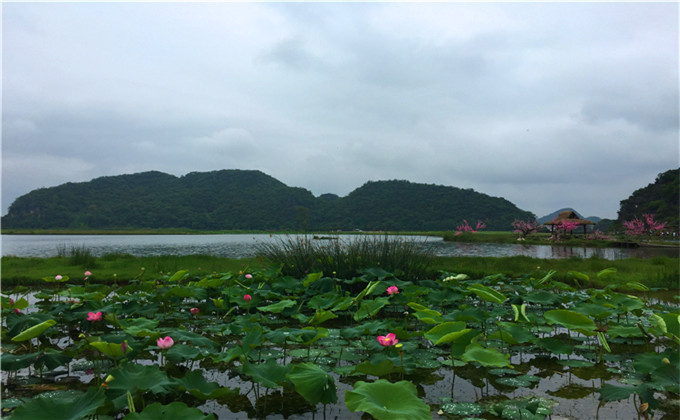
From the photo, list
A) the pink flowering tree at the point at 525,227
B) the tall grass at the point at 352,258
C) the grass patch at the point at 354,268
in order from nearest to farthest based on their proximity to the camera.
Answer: the tall grass at the point at 352,258 → the grass patch at the point at 354,268 → the pink flowering tree at the point at 525,227

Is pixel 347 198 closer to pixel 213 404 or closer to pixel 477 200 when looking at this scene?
pixel 477 200

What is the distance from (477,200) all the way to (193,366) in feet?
148

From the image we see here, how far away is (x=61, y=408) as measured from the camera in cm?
141

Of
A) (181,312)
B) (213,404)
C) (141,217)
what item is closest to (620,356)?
(213,404)

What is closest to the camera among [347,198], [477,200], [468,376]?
[468,376]

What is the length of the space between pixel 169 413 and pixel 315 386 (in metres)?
0.61

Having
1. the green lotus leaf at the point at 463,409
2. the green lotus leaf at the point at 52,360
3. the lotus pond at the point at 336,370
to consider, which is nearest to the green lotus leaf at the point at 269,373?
the lotus pond at the point at 336,370

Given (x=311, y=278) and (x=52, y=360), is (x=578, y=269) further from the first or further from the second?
(x=52, y=360)

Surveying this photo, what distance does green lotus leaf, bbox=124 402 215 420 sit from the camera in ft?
4.42

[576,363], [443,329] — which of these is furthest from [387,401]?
[576,363]

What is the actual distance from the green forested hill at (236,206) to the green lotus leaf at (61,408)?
35538 millimetres

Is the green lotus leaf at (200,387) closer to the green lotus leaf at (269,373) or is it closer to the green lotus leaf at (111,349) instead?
the green lotus leaf at (269,373)

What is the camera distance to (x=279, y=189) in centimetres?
5719

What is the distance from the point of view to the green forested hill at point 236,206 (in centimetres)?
4091
